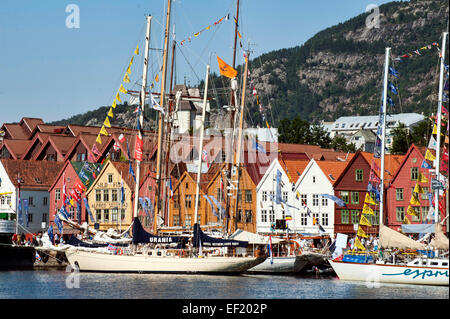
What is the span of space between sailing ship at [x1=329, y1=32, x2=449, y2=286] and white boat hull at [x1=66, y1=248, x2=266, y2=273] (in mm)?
11165

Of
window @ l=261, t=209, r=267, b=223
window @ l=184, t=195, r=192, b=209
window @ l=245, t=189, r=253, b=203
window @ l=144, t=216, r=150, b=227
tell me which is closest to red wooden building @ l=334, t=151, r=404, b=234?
window @ l=261, t=209, r=267, b=223

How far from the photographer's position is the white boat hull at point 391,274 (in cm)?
6397

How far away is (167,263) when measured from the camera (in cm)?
7869

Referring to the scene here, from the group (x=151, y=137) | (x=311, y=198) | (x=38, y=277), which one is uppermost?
(x=151, y=137)

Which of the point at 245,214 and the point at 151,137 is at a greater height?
the point at 151,137

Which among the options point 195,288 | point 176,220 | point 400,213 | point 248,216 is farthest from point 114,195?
point 195,288

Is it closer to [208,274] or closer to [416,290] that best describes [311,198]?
[208,274]

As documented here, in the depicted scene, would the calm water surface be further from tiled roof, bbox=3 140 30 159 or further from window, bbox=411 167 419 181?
tiled roof, bbox=3 140 30 159

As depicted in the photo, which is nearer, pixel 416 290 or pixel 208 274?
pixel 416 290

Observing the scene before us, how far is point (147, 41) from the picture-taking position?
3319 inches

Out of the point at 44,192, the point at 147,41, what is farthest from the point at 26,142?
the point at 147,41

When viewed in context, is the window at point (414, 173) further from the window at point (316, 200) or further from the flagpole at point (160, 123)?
the flagpole at point (160, 123)
